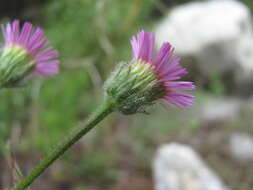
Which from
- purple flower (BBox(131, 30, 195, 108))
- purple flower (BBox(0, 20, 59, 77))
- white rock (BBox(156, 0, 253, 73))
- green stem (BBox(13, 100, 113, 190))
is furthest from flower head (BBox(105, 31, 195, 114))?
white rock (BBox(156, 0, 253, 73))

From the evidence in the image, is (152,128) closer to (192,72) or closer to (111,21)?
(111,21)

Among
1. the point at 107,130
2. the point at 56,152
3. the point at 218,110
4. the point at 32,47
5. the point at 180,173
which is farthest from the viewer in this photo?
the point at 218,110

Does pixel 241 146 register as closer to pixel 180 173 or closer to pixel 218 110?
pixel 180 173

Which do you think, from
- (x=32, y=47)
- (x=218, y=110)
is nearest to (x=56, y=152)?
(x=32, y=47)

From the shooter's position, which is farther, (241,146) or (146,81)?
(241,146)

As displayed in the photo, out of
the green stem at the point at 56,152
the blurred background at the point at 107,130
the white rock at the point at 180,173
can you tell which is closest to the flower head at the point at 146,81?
the green stem at the point at 56,152

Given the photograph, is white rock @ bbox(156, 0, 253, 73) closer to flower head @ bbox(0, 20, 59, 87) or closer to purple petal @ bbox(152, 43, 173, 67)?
flower head @ bbox(0, 20, 59, 87)
